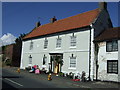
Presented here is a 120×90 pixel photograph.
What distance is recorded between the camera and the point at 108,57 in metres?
18.6

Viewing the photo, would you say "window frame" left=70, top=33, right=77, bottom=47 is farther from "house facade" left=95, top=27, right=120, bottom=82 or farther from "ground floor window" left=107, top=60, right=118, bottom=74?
"ground floor window" left=107, top=60, right=118, bottom=74

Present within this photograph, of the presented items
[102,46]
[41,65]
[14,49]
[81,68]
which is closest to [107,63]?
[102,46]

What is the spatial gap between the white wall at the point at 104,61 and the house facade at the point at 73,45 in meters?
0.85

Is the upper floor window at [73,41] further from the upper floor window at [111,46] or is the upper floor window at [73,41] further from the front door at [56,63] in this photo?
the upper floor window at [111,46]

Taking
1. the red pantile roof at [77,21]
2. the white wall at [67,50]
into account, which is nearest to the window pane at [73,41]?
the white wall at [67,50]

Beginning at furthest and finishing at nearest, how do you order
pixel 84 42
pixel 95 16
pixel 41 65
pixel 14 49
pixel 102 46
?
pixel 14 49 → pixel 41 65 → pixel 95 16 → pixel 84 42 → pixel 102 46

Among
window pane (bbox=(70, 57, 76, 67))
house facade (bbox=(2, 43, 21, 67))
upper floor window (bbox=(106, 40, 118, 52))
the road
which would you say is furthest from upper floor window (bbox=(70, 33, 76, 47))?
house facade (bbox=(2, 43, 21, 67))

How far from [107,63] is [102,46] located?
2.18m

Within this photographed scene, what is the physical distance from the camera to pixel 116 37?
58.6ft

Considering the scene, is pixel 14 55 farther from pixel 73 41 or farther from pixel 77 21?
pixel 73 41

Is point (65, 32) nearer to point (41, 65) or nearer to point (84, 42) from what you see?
point (84, 42)

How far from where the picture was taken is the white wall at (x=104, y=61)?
17947mm

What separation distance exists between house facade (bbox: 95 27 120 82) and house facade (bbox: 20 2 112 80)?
2.80ft

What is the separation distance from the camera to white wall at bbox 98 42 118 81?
58.9 feet
